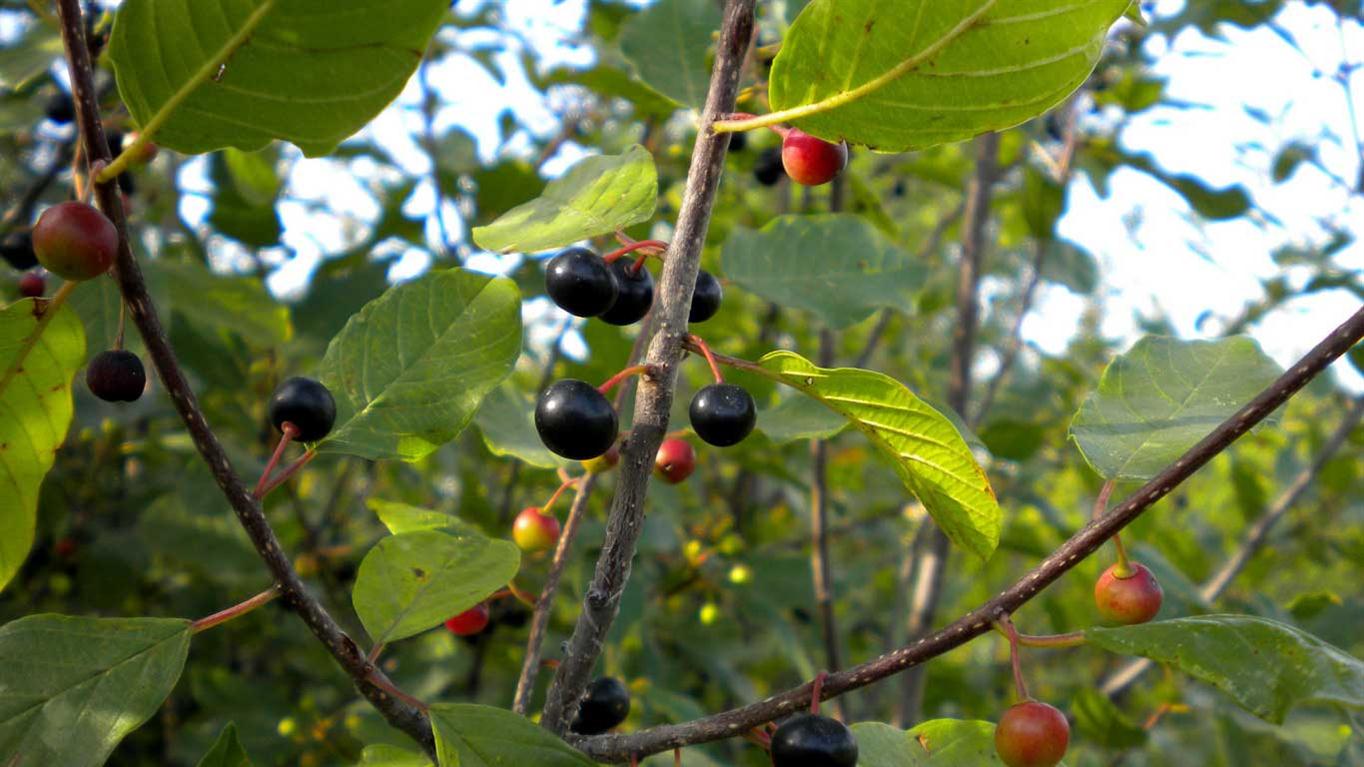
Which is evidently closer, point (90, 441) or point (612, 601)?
point (612, 601)

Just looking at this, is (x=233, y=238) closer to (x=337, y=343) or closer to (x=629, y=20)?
(x=629, y=20)

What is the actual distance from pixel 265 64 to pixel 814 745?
82 cm

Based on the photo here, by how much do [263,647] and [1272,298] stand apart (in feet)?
12.9

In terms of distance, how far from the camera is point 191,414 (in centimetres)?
104

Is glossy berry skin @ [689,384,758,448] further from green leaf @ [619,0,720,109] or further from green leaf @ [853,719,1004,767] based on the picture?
green leaf @ [619,0,720,109]

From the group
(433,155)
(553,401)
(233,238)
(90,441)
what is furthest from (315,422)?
(90,441)

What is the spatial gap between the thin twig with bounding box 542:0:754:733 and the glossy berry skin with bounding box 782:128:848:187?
0.09 meters

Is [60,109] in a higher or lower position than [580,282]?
lower

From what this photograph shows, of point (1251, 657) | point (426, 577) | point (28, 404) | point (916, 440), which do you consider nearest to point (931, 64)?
point (916, 440)

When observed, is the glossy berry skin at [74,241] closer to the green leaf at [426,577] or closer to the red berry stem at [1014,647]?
the green leaf at [426,577]

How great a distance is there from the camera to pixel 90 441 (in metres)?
3.68

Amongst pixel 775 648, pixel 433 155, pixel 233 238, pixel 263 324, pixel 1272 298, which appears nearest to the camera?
pixel 263 324

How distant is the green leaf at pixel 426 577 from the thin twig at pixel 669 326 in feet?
0.38

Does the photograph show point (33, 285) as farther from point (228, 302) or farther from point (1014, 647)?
point (1014, 647)
